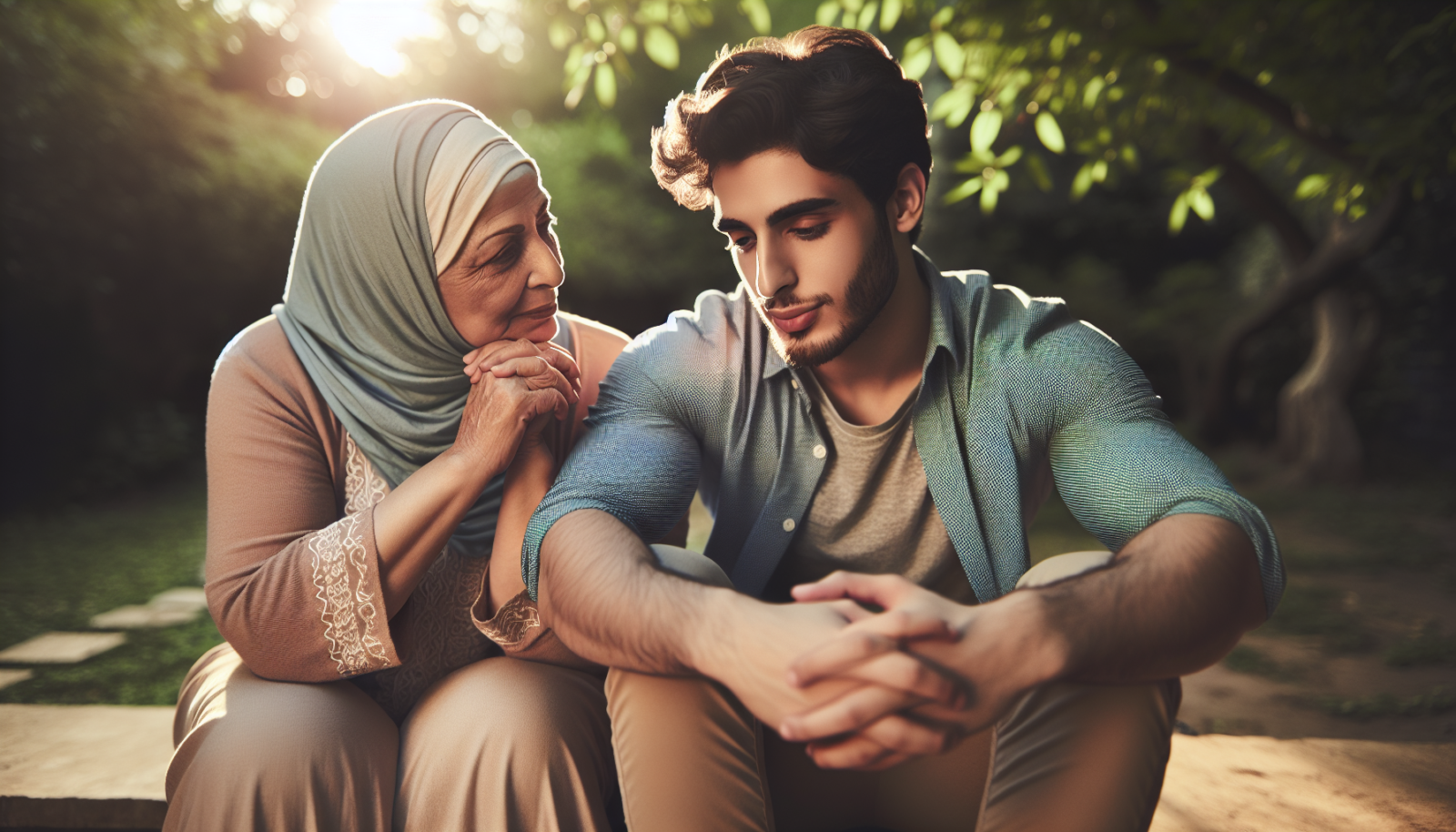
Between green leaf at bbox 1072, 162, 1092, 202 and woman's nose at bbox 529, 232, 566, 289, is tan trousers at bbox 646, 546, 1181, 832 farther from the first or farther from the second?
green leaf at bbox 1072, 162, 1092, 202

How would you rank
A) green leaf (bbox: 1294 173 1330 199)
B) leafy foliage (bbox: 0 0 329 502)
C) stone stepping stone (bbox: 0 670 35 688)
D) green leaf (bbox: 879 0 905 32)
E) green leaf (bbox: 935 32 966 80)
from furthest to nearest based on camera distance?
1. leafy foliage (bbox: 0 0 329 502)
2. green leaf (bbox: 1294 173 1330 199)
3. stone stepping stone (bbox: 0 670 35 688)
4. green leaf (bbox: 879 0 905 32)
5. green leaf (bbox: 935 32 966 80)

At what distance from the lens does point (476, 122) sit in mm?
2068

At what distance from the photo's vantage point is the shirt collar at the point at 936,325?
79.4 inches

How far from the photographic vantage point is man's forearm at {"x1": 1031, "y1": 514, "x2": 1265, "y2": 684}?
1.46 metres

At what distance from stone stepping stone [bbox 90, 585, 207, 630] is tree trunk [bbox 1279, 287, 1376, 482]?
9.51m

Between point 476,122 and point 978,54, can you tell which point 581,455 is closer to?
point 476,122

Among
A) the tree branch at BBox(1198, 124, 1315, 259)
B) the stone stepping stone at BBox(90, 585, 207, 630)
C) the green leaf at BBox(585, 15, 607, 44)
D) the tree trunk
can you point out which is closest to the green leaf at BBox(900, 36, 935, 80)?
the green leaf at BBox(585, 15, 607, 44)

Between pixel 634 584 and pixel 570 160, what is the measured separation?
1069cm

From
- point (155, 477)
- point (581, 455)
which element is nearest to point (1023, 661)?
point (581, 455)

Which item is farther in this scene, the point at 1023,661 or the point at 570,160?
the point at 570,160

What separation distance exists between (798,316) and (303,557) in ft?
3.46

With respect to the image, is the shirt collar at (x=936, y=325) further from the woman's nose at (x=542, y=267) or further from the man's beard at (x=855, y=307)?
the woman's nose at (x=542, y=267)

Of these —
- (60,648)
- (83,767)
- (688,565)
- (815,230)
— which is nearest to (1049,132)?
(815,230)

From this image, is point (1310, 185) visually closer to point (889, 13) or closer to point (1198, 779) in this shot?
point (889, 13)
